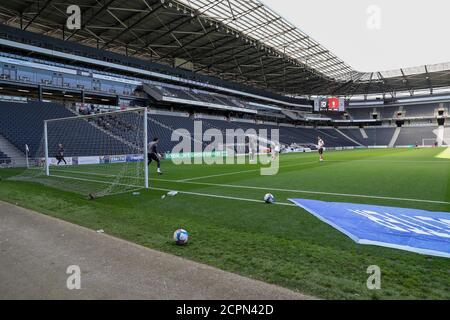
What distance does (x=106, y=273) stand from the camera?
3.86 meters

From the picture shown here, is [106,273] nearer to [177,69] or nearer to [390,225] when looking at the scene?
[390,225]

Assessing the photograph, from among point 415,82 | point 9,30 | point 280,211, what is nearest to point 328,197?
point 280,211

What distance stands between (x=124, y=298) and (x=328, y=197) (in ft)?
23.8

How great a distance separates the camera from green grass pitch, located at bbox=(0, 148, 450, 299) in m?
3.65

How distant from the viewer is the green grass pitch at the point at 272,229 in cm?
365

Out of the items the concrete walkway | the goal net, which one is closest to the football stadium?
the concrete walkway

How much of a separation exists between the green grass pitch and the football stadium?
4 cm

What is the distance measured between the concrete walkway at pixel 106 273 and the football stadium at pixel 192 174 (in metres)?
0.03

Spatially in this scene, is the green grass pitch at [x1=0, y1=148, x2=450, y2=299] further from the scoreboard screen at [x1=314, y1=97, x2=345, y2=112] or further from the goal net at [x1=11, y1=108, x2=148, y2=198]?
the scoreboard screen at [x1=314, y1=97, x2=345, y2=112]

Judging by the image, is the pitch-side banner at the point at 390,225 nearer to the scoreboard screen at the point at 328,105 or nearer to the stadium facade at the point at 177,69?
the stadium facade at the point at 177,69

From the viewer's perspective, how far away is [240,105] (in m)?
63.0

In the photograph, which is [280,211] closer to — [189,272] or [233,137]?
[189,272]

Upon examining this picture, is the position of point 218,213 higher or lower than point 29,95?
lower
